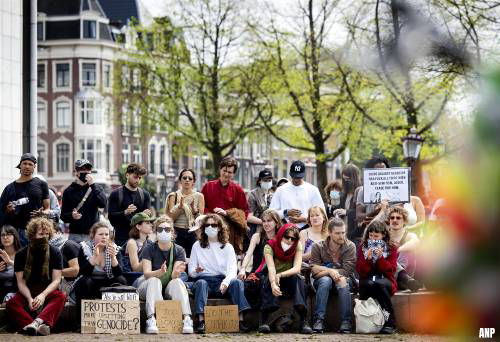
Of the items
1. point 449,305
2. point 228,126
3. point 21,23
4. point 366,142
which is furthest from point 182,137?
point 449,305

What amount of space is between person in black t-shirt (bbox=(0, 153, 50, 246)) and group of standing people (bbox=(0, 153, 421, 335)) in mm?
14

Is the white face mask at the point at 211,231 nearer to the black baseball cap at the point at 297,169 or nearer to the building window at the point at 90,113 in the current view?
the black baseball cap at the point at 297,169

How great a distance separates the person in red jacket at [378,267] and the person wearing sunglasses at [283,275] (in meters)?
0.73

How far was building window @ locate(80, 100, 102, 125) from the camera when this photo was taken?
83.9m

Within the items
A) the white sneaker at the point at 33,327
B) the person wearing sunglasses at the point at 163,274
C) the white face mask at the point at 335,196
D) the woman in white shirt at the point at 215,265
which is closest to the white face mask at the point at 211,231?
the woman in white shirt at the point at 215,265

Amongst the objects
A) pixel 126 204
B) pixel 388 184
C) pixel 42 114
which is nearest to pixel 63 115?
pixel 42 114

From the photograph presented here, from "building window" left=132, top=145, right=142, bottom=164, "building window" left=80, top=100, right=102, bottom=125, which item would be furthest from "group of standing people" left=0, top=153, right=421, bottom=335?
"building window" left=132, top=145, right=142, bottom=164

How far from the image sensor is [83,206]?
1371 cm

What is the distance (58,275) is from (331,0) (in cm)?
3080

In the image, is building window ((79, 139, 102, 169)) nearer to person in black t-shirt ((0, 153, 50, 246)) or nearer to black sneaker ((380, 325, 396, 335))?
person in black t-shirt ((0, 153, 50, 246))

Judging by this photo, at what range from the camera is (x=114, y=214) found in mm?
13953

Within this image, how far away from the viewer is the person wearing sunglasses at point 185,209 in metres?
14.0

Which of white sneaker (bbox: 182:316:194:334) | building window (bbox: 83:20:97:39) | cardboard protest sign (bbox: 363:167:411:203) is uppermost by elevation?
building window (bbox: 83:20:97:39)

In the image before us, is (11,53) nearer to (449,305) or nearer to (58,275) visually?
(58,275)
